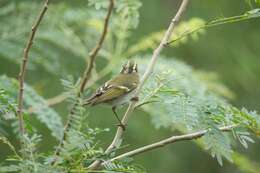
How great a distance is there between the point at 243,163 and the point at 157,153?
1822 millimetres

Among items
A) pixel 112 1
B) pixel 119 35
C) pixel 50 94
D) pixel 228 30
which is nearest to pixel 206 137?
pixel 112 1

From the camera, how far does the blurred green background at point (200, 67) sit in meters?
6.61

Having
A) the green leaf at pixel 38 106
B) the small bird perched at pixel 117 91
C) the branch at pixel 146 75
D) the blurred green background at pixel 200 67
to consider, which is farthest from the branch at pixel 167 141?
the blurred green background at pixel 200 67

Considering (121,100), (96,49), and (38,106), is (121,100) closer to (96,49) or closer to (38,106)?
(38,106)

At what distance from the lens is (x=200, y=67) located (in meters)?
8.38

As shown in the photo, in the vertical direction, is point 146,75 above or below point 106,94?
above

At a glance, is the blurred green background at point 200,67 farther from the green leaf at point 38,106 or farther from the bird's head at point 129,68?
the bird's head at point 129,68

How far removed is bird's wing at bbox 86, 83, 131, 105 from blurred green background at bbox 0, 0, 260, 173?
2702 mm

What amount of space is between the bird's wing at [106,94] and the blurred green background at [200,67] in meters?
2.70

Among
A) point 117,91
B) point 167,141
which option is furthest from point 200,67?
point 167,141

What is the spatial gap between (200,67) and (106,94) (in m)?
4.86

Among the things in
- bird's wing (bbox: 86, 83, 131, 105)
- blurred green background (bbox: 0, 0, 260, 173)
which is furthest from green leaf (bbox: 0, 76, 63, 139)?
blurred green background (bbox: 0, 0, 260, 173)

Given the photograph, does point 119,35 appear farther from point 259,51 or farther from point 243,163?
point 259,51

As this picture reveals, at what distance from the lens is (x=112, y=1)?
80.1 inches
